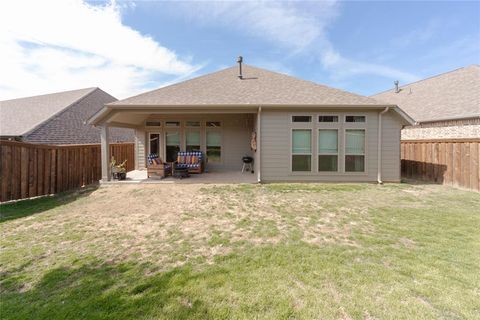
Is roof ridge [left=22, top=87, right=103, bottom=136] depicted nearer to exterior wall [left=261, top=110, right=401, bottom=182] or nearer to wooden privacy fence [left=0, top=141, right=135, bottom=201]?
wooden privacy fence [left=0, top=141, right=135, bottom=201]

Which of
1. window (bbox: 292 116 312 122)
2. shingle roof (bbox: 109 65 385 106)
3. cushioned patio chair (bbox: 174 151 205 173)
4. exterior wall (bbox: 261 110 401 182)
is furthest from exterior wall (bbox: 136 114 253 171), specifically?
window (bbox: 292 116 312 122)

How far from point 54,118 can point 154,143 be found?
8.80 m

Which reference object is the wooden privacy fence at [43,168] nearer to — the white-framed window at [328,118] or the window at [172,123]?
the window at [172,123]

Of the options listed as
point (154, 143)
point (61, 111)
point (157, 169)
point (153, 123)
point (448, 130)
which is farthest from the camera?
point (61, 111)

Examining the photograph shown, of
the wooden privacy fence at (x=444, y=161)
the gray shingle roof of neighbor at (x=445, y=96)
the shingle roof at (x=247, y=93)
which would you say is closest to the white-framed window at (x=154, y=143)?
the shingle roof at (x=247, y=93)

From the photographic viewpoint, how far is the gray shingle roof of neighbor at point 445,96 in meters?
12.0

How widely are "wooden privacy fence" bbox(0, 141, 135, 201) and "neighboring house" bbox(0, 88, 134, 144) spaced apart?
15.5ft

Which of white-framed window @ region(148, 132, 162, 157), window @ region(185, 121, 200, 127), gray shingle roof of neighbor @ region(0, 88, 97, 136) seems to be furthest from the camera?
gray shingle roof of neighbor @ region(0, 88, 97, 136)

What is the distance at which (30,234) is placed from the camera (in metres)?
4.29

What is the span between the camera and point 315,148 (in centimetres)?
880

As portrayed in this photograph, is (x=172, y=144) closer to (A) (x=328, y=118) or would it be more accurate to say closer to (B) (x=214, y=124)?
(B) (x=214, y=124)

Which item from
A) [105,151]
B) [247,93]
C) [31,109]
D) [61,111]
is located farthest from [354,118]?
[31,109]

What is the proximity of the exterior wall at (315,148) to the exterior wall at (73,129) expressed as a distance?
9.95m

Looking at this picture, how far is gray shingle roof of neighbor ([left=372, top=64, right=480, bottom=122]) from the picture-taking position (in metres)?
12.0
